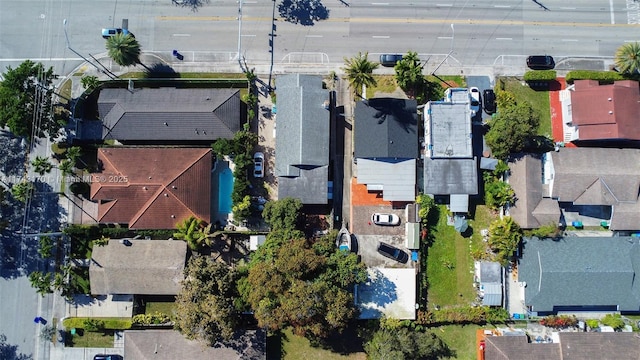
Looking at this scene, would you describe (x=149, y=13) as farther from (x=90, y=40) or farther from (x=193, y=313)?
(x=193, y=313)

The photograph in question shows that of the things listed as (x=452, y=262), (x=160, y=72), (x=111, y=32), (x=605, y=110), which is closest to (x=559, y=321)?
(x=452, y=262)

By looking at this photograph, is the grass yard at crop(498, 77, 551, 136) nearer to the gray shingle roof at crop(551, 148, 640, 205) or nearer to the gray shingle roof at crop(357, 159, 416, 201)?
the gray shingle roof at crop(551, 148, 640, 205)

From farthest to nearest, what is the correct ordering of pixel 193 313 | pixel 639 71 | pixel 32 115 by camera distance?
pixel 639 71, pixel 32 115, pixel 193 313

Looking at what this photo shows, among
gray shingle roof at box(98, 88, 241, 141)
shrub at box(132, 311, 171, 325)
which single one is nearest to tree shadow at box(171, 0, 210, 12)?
gray shingle roof at box(98, 88, 241, 141)

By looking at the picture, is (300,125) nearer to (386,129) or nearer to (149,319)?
(386,129)

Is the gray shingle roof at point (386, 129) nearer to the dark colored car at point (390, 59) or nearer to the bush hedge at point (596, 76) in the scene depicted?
the dark colored car at point (390, 59)

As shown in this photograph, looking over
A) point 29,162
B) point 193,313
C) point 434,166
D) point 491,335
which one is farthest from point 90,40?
point 491,335

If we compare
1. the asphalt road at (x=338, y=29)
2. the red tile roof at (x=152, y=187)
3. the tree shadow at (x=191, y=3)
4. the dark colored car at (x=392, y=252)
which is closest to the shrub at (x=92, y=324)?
the red tile roof at (x=152, y=187)
